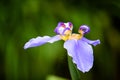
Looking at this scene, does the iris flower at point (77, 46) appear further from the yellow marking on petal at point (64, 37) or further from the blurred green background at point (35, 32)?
the blurred green background at point (35, 32)

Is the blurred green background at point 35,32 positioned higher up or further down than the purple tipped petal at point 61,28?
higher up

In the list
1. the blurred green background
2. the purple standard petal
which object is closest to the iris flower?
the purple standard petal

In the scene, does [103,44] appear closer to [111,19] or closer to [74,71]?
[111,19]

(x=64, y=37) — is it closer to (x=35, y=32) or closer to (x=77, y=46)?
(x=77, y=46)

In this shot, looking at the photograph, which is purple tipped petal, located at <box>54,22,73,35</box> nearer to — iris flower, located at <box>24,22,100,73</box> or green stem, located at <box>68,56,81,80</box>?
iris flower, located at <box>24,22,100,73</box>

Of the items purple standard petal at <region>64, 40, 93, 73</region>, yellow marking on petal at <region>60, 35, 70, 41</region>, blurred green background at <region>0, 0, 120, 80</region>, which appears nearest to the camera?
purple standard petal at <region>64, 40, 93, 73</region>

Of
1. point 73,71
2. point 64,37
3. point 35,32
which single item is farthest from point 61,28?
point 35,32

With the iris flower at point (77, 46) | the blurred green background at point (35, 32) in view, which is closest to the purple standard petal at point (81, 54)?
the iris flower at point (77, 46)

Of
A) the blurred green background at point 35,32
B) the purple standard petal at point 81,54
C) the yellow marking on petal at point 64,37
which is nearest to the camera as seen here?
the purple standard petal at point 81,54
